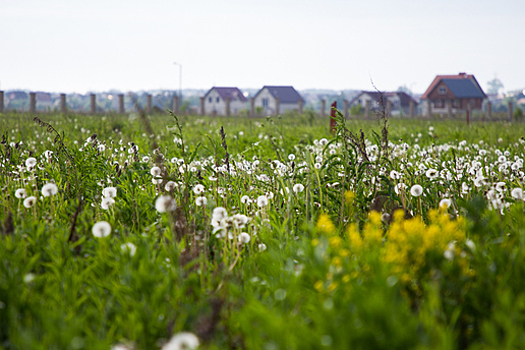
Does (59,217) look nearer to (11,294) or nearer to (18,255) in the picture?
(18,255)

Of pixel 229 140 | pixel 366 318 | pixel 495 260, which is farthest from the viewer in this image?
pixel 229 140

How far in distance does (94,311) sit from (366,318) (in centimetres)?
131

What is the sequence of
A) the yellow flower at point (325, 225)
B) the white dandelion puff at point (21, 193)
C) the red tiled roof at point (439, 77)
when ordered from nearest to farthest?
the yellow flower at point (325, 225)
the white dandelion puff at point (21, 193)
the red tiled roof at point (439, 77)

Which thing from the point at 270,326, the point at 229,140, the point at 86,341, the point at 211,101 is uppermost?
the point at 211,101

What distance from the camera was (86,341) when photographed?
2.03 meters

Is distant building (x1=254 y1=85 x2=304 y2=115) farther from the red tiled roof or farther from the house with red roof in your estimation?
the house with red roof

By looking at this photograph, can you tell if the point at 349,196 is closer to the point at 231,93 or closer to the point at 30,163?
the point at 30,163

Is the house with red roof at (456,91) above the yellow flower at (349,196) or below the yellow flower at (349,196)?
above

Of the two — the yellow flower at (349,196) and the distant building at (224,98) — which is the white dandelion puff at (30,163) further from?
the distant building at (224,98)

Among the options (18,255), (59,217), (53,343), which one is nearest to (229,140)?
(59,217)

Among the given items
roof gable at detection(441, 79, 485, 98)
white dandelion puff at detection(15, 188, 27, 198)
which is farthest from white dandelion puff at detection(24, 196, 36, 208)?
roof gable at detection(441, 79, 485, 98)

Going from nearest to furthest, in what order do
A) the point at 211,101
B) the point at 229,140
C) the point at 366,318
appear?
the point at 366,318, the point at 229,140, the point at 211,101

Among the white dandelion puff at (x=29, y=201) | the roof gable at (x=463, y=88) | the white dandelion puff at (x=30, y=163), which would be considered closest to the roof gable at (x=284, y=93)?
the roof gable at (x=463, y=88)

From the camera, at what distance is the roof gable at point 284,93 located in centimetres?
9081
